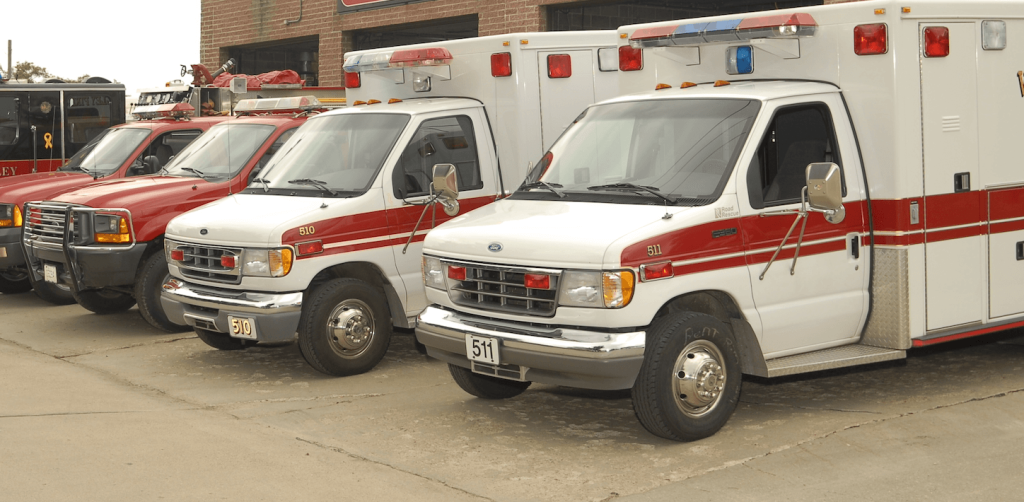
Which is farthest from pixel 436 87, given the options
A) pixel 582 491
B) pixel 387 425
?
pixel 582 491

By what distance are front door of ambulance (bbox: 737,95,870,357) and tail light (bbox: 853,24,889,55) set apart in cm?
33

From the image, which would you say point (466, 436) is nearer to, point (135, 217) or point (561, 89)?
point (561, 89)

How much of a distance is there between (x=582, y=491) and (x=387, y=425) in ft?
5.85

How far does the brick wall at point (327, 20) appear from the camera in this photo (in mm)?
17312

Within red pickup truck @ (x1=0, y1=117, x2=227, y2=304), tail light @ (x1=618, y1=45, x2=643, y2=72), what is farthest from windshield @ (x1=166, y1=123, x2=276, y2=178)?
tail light @ (x1=618, y1=45, x2=643, y2=72)

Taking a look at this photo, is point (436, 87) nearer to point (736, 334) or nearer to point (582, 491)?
point (736, 334)

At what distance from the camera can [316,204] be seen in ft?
27.8

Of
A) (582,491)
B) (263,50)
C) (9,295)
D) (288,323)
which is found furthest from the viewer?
(263,50)

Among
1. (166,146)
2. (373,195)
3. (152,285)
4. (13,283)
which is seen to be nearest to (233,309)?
(373,195)

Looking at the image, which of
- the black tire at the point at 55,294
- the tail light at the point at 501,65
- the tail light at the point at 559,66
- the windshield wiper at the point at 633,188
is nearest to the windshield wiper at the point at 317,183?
the tail light at the point at 501,65

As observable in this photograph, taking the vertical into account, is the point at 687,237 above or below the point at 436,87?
below

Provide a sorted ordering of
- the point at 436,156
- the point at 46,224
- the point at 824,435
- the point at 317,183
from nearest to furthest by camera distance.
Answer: the point at 824,435
the point at 317,183
the point at 436,156
the point at 46,224

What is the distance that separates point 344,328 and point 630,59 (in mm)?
2880

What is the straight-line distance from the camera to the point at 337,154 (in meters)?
9.02
